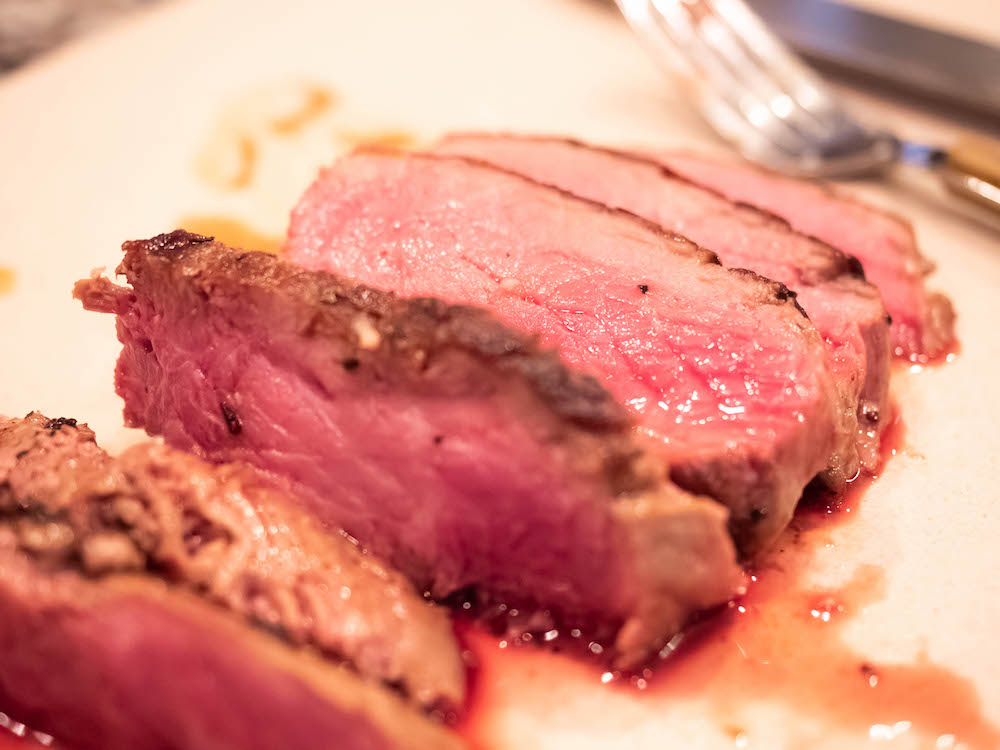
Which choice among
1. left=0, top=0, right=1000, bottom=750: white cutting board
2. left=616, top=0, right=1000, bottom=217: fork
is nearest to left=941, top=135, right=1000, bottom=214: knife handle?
left=616, top=0, right=1000, bottom=217: fork

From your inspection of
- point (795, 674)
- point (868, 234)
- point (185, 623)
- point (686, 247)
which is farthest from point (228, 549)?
point (868, 234)

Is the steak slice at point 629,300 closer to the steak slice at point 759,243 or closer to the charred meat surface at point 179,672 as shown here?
the steak slice at point 759,243

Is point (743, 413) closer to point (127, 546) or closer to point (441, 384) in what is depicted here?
point (441, 384)

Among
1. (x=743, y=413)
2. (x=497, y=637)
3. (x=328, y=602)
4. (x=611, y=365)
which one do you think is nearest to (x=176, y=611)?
(x=328, y=602)

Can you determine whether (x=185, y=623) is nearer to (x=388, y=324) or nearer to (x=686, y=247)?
(x=388, y=324)

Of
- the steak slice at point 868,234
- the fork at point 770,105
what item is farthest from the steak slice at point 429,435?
the fork at point 770,105

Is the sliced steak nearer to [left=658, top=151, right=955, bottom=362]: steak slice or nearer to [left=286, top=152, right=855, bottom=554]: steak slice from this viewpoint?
[left=286, top=152, right=855, bottom=554]: steak slice
